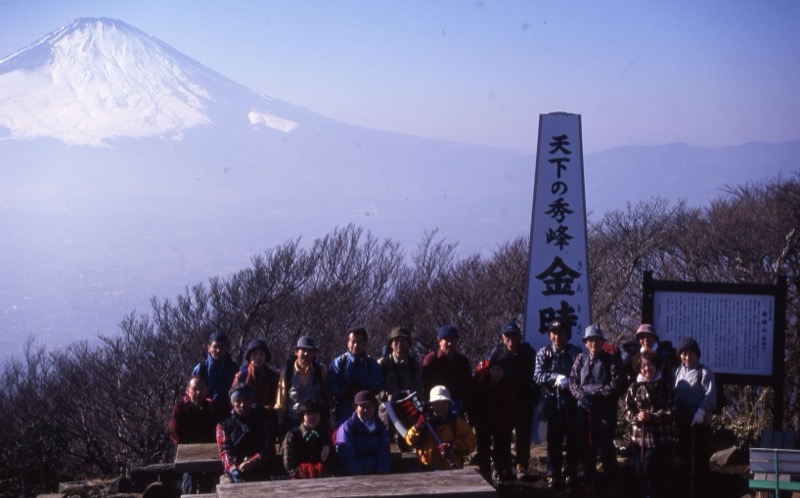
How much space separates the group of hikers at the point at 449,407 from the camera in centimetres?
637

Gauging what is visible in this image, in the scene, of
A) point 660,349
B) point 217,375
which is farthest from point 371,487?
point 660,349

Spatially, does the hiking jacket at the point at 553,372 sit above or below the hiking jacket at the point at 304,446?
above

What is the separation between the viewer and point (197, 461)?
6.43 meters

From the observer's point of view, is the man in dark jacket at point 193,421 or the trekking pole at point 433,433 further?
the man in dark jacket at point 193,421

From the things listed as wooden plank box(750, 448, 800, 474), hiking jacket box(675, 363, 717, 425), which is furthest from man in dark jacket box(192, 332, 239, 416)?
wooden plank box(750, 448, 800, 474)

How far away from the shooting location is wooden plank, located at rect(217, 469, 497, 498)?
504 centimetres

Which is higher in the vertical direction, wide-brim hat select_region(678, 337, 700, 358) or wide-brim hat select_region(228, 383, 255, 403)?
wide-brim hat select_region(678, 337, 700, 358)

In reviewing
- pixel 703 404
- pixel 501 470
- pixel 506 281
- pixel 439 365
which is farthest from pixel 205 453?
pixel 506 281

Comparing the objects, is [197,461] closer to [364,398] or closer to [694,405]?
[364,398]

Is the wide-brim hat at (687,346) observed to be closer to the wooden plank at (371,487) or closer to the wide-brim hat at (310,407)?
the wooden plank at (371,487)

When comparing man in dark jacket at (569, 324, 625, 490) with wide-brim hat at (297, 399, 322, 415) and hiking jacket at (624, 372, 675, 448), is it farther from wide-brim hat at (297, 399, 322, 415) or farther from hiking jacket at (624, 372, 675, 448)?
wide-brim hat at (297, 399, 322, 415)

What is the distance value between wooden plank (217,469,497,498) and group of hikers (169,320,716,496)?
0.78 meters

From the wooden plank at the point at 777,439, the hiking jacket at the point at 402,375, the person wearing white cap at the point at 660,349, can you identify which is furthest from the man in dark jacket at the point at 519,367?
the wooden plank at the point at 777,439

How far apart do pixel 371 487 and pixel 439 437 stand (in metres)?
1.67
